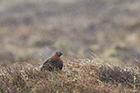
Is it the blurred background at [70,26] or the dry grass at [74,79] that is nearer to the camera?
the dry grass at [74,79]

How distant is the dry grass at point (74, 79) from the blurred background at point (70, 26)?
14870 mm

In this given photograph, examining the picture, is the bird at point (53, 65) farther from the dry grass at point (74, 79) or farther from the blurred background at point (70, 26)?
the blurred background at point (70, 26)

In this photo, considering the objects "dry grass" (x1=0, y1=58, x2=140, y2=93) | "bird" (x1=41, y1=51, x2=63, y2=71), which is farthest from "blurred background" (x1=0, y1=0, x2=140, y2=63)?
"dry grass" (x1=0, y1=58, x2=140, y2=93)

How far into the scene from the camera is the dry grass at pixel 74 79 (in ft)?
29.7

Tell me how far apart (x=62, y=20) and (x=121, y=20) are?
3738 millimetres

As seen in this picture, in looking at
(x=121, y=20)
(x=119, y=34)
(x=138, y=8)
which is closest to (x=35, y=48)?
(x=119, y=34)

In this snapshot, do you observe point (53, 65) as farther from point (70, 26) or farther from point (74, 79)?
point (70, 26)

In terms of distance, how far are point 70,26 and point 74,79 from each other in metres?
27.7

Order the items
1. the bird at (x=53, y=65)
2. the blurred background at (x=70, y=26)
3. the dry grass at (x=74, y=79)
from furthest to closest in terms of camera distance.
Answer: the blurred background at (x=70, y=26)
the bird at (x=53, y=65)
the dry grass at (x=74, y=79)

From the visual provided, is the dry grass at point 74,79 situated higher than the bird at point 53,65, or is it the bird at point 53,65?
the bird at point 53,65

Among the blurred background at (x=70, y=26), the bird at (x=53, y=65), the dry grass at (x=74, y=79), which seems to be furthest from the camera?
the blurred background at (x=70, y=26)

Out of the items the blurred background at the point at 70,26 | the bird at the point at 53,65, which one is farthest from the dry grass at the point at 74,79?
the blurred background at the point at 70,26

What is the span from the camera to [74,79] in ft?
30.6

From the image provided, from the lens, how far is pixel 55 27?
120ft
